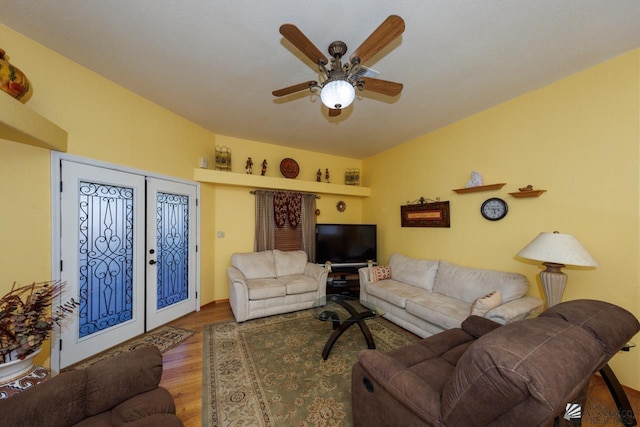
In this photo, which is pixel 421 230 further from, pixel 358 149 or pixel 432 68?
pixel 432 68

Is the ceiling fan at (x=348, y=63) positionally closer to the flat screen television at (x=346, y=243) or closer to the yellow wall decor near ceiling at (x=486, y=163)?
the yellow wall decor near ceiling at (x=486, y=163)

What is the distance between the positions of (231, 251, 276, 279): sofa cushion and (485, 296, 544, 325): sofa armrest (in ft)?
9.75

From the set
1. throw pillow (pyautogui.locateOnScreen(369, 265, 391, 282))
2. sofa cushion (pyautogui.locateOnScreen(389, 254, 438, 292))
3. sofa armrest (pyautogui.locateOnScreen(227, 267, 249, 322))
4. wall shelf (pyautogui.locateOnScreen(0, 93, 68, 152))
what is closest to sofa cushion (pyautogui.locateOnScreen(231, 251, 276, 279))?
sofa armrest (pyautogui.locateOnScreen(227, 267, 249, 322))

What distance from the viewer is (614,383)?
61.9 inches

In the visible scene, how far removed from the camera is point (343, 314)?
2.57m

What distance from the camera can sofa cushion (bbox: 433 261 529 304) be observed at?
7.89ft

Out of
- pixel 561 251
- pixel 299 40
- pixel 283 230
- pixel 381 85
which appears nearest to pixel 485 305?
pixel 561 251

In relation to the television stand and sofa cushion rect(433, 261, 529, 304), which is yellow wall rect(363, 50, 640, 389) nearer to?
sofa cushion rect(433, 261, 529, 304)

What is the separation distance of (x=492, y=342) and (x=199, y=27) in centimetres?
262

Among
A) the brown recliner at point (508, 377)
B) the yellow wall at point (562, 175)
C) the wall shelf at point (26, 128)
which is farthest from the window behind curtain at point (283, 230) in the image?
the brown recliner at point (508, 377)

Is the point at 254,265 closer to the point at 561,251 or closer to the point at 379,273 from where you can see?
the point at 379,273

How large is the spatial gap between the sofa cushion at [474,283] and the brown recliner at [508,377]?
44.7 inches

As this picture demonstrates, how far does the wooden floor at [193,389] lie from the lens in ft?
5.36

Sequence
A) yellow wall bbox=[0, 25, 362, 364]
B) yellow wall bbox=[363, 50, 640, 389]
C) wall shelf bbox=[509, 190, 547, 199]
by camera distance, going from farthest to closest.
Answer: wall shelf bbox=[509, 190, 547, 199]
yellow wall bbox=[363, 50, 640, 389]
yellow wall bbox=[0, 25, 362, 364]
